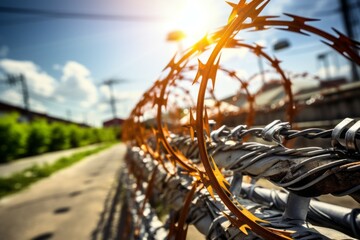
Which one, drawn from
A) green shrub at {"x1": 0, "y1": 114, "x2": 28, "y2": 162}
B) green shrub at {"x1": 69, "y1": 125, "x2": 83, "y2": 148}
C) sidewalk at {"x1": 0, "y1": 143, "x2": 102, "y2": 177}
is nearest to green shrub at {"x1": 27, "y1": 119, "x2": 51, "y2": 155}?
green shrub at {"x1": 0, "y1": 114, "x2": 28, "y2": 162}

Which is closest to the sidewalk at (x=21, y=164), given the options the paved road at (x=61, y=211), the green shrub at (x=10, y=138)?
the green shrub at (x=10, y=138)

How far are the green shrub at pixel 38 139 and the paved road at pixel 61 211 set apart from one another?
1344 centimetres

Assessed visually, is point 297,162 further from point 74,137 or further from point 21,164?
point 74,137

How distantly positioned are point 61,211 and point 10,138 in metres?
13.7

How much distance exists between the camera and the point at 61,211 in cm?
480

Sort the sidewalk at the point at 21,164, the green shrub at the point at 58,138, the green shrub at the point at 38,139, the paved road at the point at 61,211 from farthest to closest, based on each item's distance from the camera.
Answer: the green shrub at the point at 58,138 → the green shrub at the point at 38,139 → the sidewalk at the point at 21,164 → the paved road at the point at 61,211

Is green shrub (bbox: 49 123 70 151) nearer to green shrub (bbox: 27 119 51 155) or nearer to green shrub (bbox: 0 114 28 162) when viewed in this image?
green shrub (bbox: 27 119 51 155)

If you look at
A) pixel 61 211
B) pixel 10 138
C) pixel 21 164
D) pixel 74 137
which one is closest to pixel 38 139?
pixel 10 138

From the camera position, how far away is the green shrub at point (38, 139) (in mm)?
18992

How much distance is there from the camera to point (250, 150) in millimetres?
834

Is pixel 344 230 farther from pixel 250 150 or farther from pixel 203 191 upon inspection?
pixel 203 191

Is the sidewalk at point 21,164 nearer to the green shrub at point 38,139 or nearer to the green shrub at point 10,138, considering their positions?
the green shrub at point 10,138

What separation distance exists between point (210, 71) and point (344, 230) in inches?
31.6

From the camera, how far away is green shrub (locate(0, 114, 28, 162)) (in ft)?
49.2
